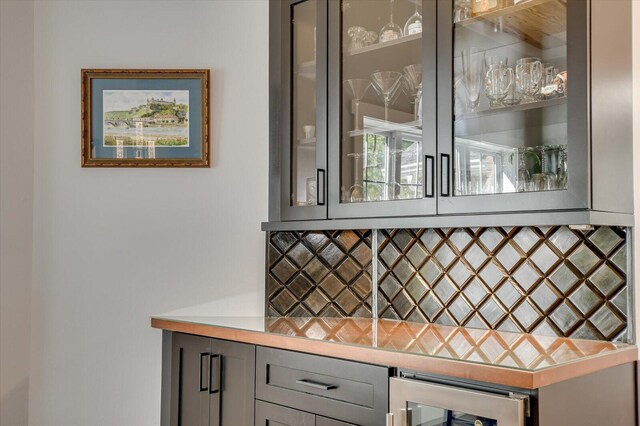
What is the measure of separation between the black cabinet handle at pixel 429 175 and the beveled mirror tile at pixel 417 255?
34cm

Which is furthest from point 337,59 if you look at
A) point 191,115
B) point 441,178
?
point 191,115

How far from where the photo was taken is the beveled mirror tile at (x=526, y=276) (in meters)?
1.93

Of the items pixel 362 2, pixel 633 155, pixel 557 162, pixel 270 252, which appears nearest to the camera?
pixel 557 162

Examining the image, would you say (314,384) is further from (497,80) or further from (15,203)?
(15,203)

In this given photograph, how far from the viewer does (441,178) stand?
1895 millimetres

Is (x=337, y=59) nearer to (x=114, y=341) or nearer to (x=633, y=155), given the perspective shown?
(x=633, y=155)

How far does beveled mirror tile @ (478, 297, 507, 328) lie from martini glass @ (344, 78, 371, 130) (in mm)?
706

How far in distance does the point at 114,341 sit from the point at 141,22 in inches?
53.3

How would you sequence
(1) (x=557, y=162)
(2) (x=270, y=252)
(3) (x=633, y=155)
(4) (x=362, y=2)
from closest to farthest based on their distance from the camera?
(1) (x=557, y=162) < (3) (x=633, y=155) < (4) (x=362, y=2) < (2) (x=270, y=252)

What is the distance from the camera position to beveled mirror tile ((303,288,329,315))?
8.26 feet

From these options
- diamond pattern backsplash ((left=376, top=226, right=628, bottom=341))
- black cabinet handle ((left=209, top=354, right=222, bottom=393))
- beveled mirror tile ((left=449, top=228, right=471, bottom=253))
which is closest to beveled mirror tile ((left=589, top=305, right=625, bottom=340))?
diamond pattern backsplash ((left=376, top=226, right=628, bottom=341))

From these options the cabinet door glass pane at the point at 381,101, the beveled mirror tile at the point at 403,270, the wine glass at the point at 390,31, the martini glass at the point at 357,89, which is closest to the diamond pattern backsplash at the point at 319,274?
the beveled mirror tile at the point at 403,270

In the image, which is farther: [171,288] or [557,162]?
[171,288]

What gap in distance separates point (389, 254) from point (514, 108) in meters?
0.74
